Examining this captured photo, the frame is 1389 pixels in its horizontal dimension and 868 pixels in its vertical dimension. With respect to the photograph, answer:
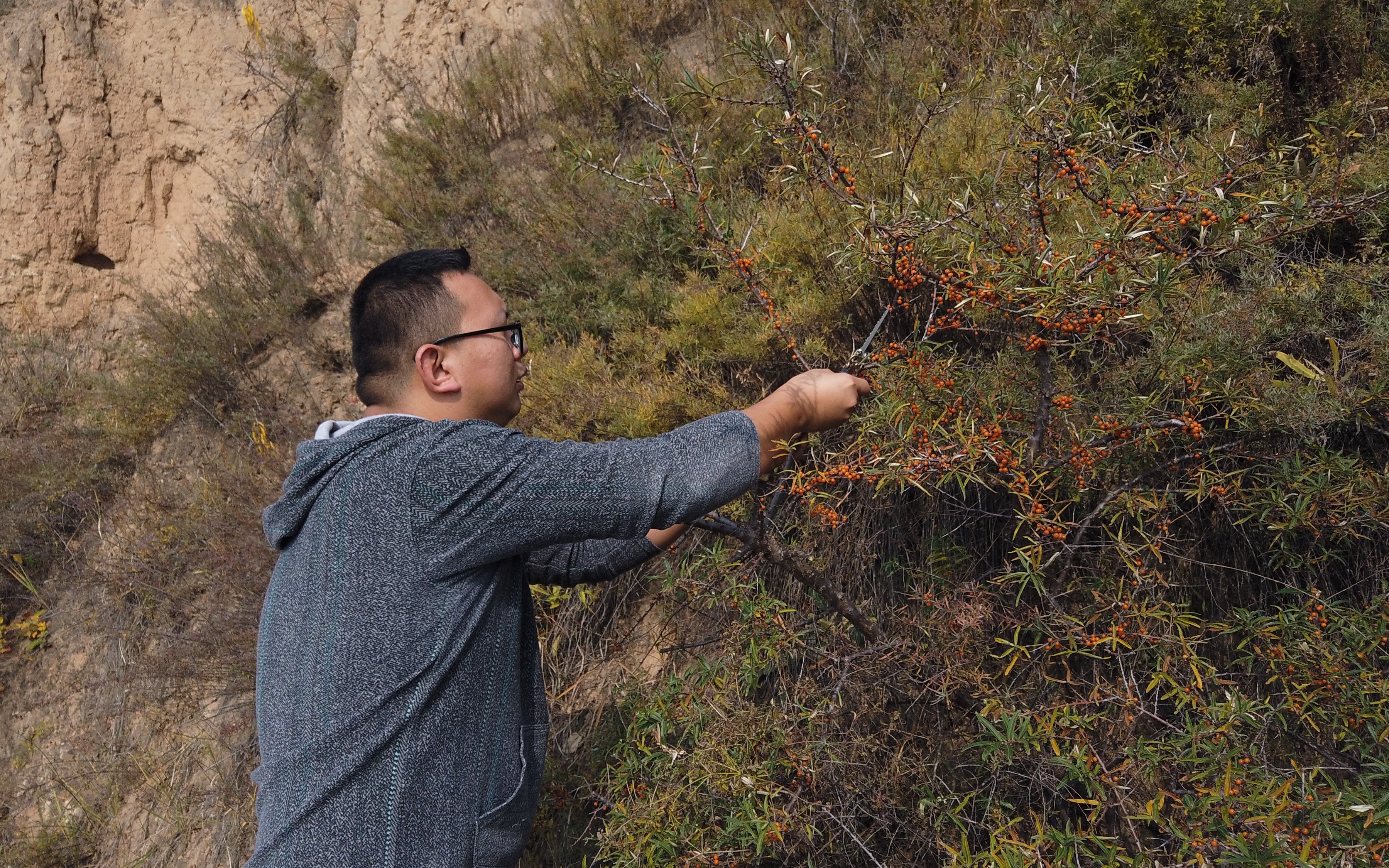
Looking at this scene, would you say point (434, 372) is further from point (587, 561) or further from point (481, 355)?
point (587, 561)

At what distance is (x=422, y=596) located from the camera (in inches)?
72.9

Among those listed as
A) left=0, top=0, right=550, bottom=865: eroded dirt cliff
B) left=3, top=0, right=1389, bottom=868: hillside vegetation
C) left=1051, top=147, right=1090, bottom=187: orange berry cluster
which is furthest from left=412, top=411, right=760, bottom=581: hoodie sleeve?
left=0, top=0, right=550, bottom=865: eroded dirt cliff

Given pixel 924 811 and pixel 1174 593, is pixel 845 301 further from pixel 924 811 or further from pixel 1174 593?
pixel 924 811

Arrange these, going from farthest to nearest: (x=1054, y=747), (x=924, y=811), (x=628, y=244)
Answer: (x=628, y=244)
(x=924, y=811)
(x=1054, y=747)

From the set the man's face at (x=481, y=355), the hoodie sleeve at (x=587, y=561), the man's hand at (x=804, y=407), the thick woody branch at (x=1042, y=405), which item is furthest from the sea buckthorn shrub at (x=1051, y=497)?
the man's face at (x=481, y=355)

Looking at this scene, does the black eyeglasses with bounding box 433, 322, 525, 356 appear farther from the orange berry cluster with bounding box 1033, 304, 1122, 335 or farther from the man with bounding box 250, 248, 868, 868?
the orange berry cluster with bounding box 1033, 304, 1122, 335

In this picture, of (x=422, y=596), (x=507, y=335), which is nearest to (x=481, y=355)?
(x=507, y=335)

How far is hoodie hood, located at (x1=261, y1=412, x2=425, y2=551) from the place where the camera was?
1926 millimetres

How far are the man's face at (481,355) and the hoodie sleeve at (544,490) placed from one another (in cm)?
29

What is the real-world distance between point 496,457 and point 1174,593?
2.08 metres

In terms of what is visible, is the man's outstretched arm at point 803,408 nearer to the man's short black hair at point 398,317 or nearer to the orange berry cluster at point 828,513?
the orange berry cluster at point 828,513

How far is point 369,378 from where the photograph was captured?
213cm

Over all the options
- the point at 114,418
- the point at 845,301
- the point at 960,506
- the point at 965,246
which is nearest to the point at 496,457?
the point at 965,246

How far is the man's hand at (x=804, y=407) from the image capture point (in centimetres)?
200
